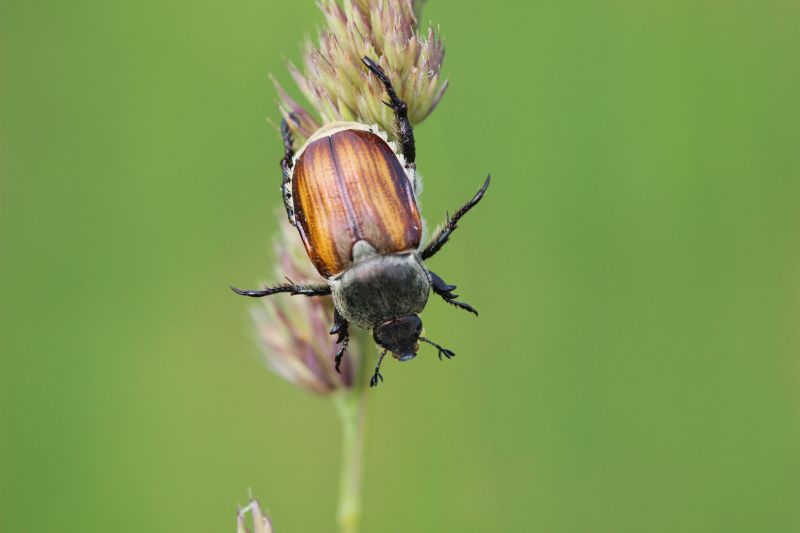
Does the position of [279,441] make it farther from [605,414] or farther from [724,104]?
[724,104]

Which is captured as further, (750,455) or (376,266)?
(750,455)

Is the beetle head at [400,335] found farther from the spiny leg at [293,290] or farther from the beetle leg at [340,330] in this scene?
the spiny leg at [293,290]

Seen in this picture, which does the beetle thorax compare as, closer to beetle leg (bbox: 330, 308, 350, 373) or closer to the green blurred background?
beetle leg (bbox: 330, 308, 350, 373)

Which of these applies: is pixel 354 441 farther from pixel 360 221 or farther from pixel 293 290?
pixel 360 221

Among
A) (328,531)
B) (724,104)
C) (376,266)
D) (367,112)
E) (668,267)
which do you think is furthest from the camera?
(724,104)

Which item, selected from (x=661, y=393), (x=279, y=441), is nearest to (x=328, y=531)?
(x=279, y=441)

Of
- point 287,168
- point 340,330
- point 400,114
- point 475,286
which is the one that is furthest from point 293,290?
A: point 475,286

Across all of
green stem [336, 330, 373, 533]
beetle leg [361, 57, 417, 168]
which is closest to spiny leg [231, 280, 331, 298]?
green stem [336, 330, 373, 533]
